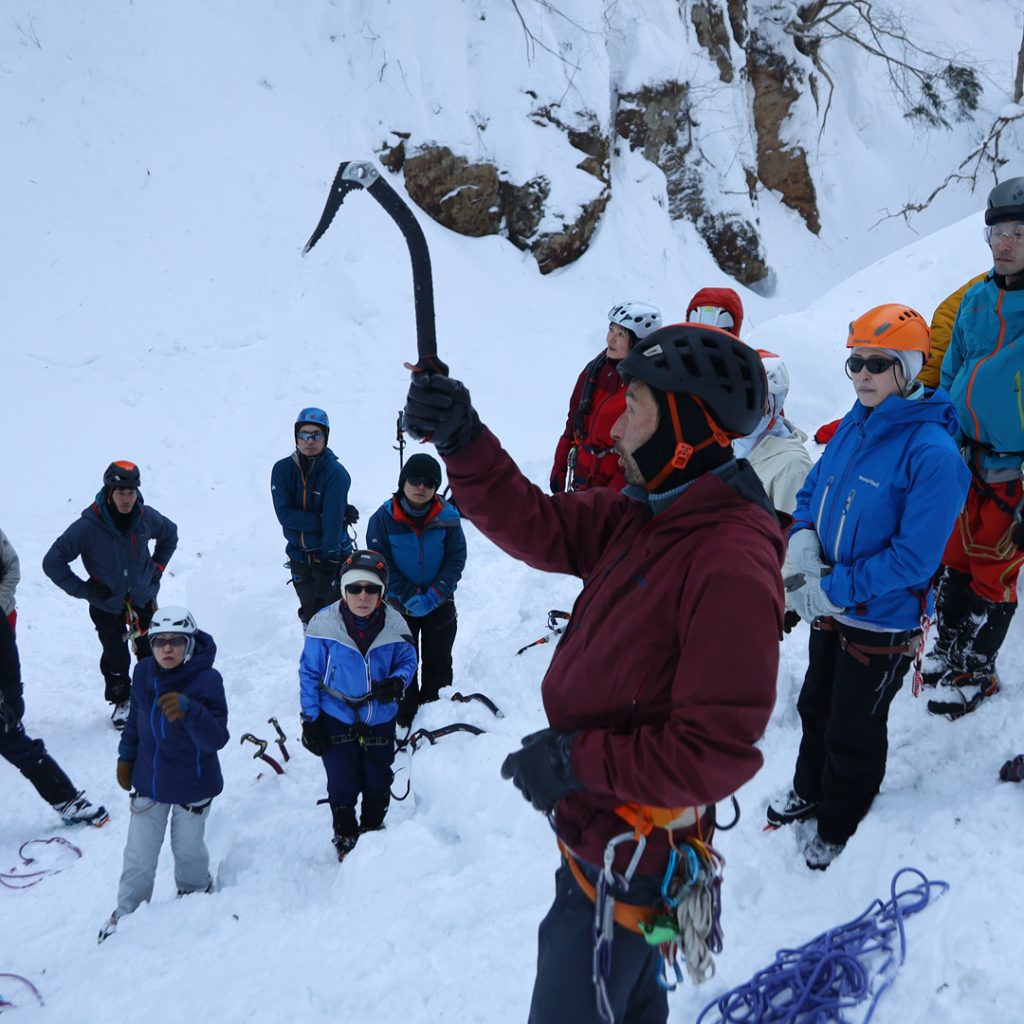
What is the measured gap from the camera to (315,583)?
650cm

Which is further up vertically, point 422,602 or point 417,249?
point 417,249

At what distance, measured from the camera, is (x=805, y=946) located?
2836mm

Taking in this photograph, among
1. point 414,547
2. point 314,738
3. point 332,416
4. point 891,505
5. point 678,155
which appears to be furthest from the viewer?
point 678,155

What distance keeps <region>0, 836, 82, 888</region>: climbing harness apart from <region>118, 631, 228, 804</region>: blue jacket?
1.13 metres

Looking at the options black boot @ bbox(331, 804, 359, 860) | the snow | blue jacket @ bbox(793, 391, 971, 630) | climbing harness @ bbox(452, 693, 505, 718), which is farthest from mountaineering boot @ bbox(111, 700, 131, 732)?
blue jacket @ bbox(793, 391, 971, 630)

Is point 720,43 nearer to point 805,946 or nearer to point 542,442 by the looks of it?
point 542,442

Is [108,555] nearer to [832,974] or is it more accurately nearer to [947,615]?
[832,974]

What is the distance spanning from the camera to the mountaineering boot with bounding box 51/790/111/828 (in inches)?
202

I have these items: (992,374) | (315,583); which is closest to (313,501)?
(315,583)

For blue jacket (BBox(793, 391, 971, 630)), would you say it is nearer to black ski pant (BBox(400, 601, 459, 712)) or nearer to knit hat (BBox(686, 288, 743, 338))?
knit hat (BBox(686, 288, 743, 338))

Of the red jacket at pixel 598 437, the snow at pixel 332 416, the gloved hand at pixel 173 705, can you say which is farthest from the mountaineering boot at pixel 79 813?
the red jacket at pixel 598 437

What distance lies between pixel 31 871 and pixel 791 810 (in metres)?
4.39

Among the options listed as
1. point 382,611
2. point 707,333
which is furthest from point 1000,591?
point 382,611

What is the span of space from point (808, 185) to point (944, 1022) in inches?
906
